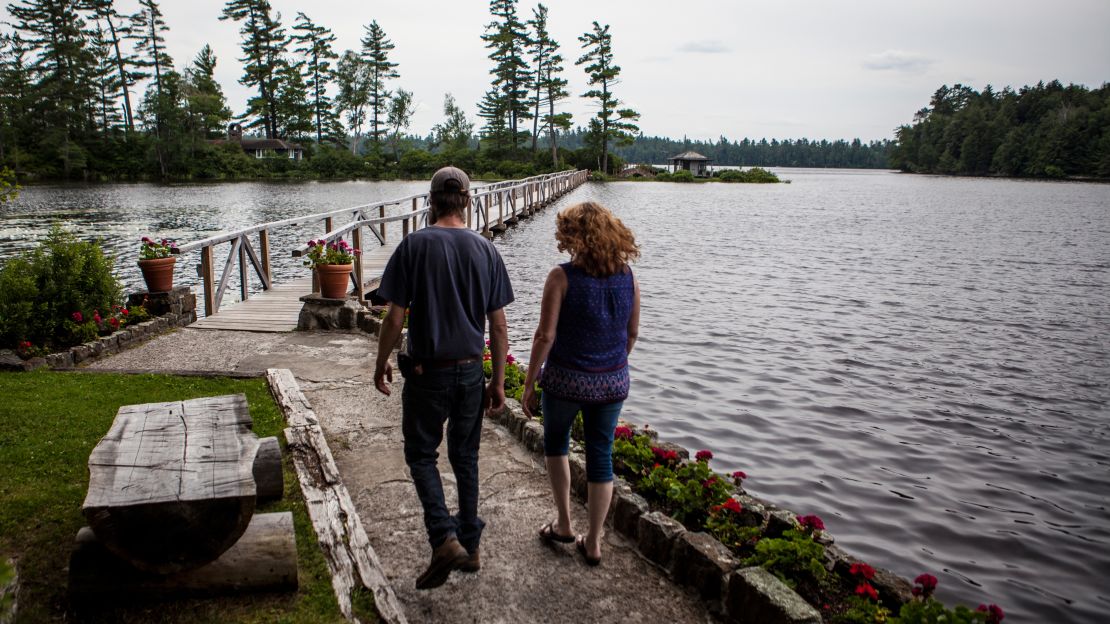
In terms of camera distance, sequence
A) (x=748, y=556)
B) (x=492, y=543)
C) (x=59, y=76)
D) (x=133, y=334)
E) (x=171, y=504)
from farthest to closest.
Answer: (x=59, y=76)
(x=133, y=334)
(x=492, y=543)
(x=748, y=556)
(x=171, y=504)

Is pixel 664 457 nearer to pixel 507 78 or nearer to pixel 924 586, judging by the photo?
pixel 924 586

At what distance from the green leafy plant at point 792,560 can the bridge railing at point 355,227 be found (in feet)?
12.1

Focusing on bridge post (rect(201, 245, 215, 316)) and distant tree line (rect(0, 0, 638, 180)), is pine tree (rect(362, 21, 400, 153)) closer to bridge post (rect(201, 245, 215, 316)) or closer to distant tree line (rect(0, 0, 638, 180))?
distant tree line (rect(0, 0, 638, 180))

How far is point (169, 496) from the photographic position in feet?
8.91

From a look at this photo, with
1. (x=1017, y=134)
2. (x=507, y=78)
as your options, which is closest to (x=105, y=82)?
(x=507, y=78)

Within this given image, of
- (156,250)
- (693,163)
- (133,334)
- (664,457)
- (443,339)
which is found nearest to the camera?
(443,339)

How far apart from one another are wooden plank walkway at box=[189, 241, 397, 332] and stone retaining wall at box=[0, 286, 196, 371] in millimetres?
265

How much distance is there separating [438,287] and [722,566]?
1.95 m

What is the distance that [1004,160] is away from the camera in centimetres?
10300

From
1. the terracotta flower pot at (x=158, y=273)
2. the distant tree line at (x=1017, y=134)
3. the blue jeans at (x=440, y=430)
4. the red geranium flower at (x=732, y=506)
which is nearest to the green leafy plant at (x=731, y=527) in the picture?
the red geranium flower at (x=732, y=506)

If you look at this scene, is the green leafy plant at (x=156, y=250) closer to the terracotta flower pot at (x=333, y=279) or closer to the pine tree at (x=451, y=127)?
the terracotta flower pot at (x=333, y=279)

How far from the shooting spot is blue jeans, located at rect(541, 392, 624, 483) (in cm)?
351

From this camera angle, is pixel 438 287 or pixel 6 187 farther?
pixel 6 187

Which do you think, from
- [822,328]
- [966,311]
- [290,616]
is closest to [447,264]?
[290,616]
